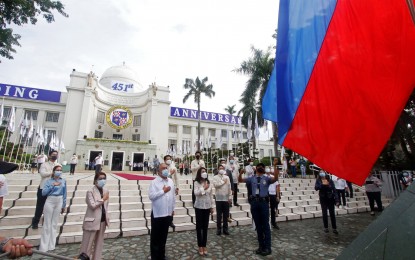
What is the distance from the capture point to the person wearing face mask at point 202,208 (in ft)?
15.2

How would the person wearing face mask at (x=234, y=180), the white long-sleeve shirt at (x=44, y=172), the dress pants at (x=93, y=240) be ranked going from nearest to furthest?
the dress pants at (x=93, y=240) < the white long-sleeve shirt at (x=44, y=172) < the person wearing face mask at (x=234, y=180)

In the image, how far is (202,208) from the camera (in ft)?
16.1

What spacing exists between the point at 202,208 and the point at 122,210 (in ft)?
11.6

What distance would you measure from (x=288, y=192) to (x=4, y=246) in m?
11.2

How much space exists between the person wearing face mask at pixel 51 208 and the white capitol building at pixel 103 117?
26.8 metres

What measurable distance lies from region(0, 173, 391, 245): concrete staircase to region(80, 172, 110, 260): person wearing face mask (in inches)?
67.2

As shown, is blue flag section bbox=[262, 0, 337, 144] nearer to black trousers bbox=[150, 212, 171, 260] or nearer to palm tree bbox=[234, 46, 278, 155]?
black trousers bbox=[150, 212, 171, 260]

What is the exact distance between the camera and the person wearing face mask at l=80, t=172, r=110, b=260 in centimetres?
392

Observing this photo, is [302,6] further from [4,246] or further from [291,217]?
[291,217]

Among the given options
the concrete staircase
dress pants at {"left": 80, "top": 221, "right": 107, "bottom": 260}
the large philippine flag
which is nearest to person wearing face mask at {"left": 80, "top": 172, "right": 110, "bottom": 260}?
dress pants at {"left": 80, "top": 221, "right": 107, "bottom": 260}

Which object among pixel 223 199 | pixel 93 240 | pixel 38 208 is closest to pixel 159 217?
pixel 93 240

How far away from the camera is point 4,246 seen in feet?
6.10

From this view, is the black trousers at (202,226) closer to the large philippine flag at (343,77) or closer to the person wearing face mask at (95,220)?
the person wearing face mask at (95,220)

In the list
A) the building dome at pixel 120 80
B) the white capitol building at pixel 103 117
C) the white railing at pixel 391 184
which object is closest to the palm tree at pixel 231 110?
the white capitol building at pixel 103 117
